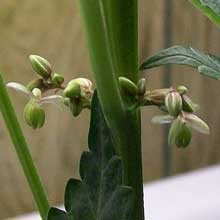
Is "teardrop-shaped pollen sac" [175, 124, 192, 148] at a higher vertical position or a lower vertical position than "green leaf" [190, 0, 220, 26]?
lower

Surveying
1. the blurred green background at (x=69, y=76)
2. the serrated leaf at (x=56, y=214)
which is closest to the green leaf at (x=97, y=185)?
the serrated leaf at (x=56, y=214)

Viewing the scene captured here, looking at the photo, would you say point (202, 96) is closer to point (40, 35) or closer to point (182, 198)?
point (40, 35)

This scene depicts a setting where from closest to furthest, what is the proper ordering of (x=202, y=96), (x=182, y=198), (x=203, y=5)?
1. (x=203, y=5)
2. (x=182, y=198)
3. (x=202, y=96)

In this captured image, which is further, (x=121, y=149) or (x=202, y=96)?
(x=202, y=96)

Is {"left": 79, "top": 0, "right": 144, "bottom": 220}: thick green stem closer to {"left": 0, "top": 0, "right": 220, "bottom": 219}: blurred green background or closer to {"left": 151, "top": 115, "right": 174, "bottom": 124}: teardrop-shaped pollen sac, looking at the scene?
{"left": 151, "top": 115, "right": 174, "bottom": 124}: teardrop-shaped pollen sac

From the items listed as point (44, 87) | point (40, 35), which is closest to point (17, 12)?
point (40, 35)

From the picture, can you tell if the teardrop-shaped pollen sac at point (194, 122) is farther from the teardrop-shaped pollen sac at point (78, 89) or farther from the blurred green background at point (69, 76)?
the blurred green background at point (69, 76)

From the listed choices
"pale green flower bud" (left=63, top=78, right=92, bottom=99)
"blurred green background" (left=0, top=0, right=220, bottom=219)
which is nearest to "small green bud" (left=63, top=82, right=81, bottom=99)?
"pale green flower bud" (left=63, top=78, right=92, bottom=99)

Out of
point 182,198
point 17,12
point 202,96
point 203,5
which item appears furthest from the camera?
point 202,96
